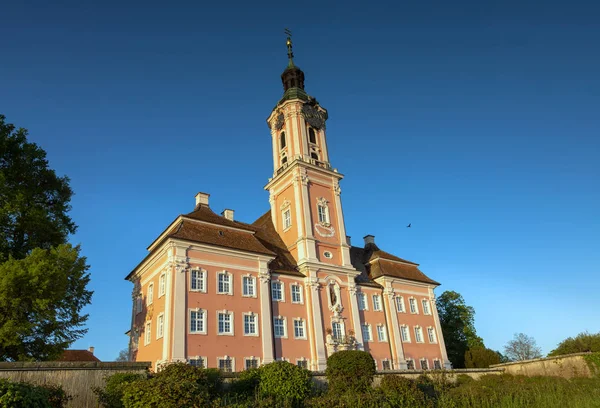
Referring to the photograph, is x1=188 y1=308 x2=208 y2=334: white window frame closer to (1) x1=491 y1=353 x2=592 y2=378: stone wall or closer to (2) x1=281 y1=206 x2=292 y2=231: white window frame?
(2) x1=281 y1=206 x2=292 y2=231: white window frame

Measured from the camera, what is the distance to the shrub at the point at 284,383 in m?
17.8

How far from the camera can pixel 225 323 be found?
100 ft

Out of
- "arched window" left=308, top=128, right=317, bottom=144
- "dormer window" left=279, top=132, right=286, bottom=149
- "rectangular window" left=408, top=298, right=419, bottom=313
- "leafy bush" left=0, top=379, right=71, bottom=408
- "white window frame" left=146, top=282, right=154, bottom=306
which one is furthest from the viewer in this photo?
"dormer window" left=279, top=132, right=286, bottom=149

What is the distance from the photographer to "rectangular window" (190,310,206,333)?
95.2 feet

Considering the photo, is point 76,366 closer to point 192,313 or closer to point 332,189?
point 192,313

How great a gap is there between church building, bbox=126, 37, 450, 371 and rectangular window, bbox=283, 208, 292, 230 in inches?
4.3

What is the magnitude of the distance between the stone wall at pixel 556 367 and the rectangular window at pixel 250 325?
823 inches

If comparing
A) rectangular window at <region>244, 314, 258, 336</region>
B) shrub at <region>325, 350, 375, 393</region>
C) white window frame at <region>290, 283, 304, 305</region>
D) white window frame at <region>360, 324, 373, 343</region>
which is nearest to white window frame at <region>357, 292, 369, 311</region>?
white window frame at <region>360, 324, 373, 343</region>

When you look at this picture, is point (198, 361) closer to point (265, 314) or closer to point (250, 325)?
point (250, 325)

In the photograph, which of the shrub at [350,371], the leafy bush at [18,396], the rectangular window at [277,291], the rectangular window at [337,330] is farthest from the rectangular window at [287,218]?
the leafy bush at [18,396]

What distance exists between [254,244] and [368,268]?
1547cm

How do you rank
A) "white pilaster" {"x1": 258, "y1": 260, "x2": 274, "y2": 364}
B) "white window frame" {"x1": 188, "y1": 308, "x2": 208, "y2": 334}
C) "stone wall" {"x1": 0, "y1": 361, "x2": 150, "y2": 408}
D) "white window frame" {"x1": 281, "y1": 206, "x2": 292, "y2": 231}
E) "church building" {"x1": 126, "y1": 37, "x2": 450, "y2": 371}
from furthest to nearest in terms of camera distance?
"white window frame" {"x1": 281, "y1": 206, "x2": 292, "y2": 231} < "white pilaster" {"x1": 258, "y1": 260, "x2": 274, "y2": 364} < "church building" {"x1": 126, "y1": 37, "x2": 450, "y2": 371} < "white window frame" {"x1": 188, "y1": 308, "x2": 208, "y2": 334} < "stone wall" {"x1": 0, "y1": 361, "x2": 150, "y2": 408}

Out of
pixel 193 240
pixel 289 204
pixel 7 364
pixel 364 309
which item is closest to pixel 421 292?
pixel 364 309

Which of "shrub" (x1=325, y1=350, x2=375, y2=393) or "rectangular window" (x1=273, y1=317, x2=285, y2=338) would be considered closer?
"shrub" (x1=325, y1=350, x2=375, y2=393)
